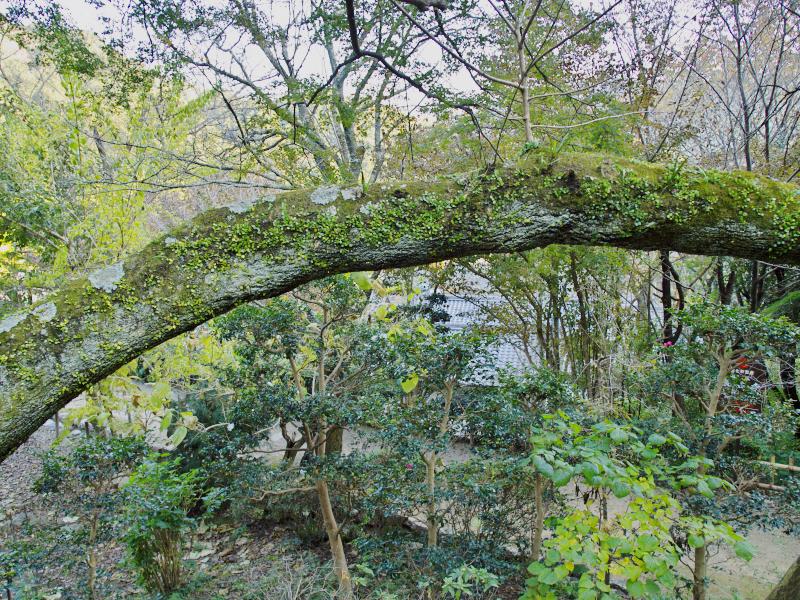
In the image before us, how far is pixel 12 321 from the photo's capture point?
1.25 metres

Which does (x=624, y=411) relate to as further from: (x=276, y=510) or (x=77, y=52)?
(x=77, y=52)

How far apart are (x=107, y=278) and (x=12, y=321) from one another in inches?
9.6

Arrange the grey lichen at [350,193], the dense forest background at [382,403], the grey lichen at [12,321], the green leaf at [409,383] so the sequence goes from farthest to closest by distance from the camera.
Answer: the green leaf at [409,383] < the dense forest background at [382,403] < the grey lichen at [350,193] < the grey lichen at [12,321]

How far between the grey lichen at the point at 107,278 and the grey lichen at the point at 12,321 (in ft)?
0.58

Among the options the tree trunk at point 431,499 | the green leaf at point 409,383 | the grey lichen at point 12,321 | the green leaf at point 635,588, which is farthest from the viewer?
the tree trunk at point 431,499

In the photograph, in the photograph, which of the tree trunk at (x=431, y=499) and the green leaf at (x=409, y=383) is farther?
the tree trunk at (x=431, y=499)

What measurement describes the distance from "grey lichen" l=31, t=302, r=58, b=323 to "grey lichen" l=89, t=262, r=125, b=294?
4.5 inches

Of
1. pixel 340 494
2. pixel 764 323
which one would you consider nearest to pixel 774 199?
pixel 764 323

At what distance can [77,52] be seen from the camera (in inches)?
108

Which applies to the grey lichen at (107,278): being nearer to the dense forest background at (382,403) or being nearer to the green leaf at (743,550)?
the dense forest background at (382,403)

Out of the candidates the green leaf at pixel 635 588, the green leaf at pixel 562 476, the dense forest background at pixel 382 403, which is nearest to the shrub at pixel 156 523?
the dense forest background at pixel 382 403

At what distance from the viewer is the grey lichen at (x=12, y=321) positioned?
1.23 m

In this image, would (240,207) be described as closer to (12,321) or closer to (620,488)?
(12,321)

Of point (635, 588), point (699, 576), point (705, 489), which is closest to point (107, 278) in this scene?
point (635, 588)
